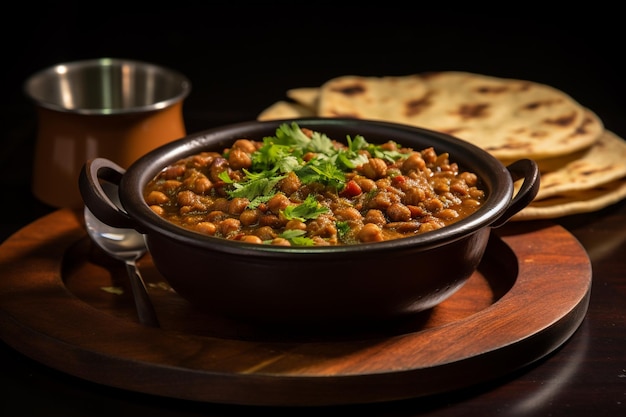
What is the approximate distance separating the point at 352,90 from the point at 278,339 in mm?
2676

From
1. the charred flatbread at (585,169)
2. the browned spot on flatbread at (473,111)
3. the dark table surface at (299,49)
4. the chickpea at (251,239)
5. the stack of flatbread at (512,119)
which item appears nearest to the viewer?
the chickpea at (251,239)

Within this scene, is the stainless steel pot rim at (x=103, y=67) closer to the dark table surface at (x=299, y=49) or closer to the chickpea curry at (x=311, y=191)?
the dark table surface at (x=299, y=49)

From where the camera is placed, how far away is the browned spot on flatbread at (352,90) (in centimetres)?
598

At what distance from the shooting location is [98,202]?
366 cm

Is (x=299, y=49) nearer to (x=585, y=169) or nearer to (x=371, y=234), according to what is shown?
(x=585, y=169)

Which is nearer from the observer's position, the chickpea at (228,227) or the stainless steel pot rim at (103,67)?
the chickpea at (228,227)

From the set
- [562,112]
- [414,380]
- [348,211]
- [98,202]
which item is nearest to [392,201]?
[348,211]

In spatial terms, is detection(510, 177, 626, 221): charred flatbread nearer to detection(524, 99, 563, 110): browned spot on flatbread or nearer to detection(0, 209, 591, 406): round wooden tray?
detection(0, 209, 591, 406): round wooden tray

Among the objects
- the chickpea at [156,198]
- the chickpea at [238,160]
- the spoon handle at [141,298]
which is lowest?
the spoon handle at [141,298]

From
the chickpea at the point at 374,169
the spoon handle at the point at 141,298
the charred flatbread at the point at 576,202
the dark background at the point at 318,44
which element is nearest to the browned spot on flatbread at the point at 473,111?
the charred flatbread at the point at 576,202

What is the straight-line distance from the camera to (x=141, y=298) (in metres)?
3.88

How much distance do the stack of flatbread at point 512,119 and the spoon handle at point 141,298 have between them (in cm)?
167

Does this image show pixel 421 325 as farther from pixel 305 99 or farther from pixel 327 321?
pixel 305 99

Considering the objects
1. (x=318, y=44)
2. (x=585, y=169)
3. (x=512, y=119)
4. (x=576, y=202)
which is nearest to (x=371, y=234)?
(x=576, y=202)
